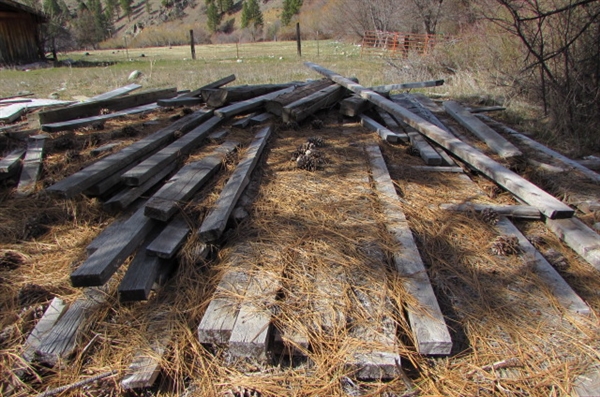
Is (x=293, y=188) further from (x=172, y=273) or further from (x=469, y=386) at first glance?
(x=469, y=386)

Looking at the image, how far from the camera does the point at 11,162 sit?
416 centimetres

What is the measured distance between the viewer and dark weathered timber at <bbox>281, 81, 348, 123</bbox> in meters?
5.50

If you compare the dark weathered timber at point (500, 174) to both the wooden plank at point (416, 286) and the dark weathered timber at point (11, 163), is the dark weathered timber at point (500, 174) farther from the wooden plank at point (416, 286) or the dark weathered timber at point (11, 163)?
the dark weathered timber at point (11, 163)

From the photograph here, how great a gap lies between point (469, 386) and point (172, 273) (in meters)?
1.95

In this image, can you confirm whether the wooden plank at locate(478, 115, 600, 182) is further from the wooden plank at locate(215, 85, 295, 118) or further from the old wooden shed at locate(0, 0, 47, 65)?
the old wooden shed at locate(0, 0, 47, 65)

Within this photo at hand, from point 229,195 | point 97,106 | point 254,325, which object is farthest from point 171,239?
point 97,106

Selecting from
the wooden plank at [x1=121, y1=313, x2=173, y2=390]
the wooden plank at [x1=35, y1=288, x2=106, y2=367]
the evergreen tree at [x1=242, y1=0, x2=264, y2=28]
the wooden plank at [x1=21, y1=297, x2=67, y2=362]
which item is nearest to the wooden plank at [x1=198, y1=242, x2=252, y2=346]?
the wooden plank at [x1=121, y1=313, x2=173, y2=390]

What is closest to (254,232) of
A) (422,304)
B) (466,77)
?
(422,304)

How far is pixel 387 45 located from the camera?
2448cm

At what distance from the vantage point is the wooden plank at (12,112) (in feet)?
20.5

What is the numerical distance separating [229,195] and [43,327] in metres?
1.55

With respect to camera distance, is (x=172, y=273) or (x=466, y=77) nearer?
(x=172, y=273)

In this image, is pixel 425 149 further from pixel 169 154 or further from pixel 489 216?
pixel 169 154

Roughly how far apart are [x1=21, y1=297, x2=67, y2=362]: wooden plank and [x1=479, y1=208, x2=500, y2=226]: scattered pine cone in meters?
3.26
